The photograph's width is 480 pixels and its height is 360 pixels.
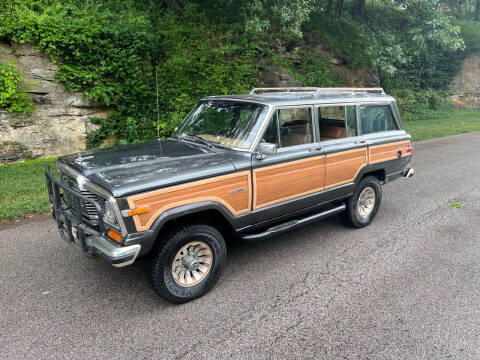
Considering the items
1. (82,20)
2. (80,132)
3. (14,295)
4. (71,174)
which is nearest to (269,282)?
(71,174)

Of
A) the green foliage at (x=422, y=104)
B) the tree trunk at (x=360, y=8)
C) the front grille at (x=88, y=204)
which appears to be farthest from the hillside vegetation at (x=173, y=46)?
the front grille at (x=88, y=204)

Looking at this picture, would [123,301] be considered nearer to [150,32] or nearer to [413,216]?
[413,216]

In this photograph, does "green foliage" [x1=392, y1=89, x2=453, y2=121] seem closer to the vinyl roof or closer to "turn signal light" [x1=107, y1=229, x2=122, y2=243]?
the vinyl roof

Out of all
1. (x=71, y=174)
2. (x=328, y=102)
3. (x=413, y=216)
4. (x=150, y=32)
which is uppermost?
(x=150, y=32)

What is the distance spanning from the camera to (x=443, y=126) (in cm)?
1694

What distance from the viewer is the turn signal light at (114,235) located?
3260 mm

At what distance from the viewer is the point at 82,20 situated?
8.85 meters

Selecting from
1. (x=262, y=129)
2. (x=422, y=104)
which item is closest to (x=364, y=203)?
(x=262, y=129)

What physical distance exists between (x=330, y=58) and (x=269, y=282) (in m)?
14.3

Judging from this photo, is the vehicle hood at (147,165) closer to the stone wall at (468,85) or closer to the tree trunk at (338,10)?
the tree trunk at (338,10)

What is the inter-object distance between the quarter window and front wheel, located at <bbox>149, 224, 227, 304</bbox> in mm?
2284

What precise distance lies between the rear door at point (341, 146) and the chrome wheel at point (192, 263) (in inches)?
79.7

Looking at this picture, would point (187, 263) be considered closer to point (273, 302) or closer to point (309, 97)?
point (273, 302)

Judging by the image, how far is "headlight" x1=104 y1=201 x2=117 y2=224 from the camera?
10.6 feet
